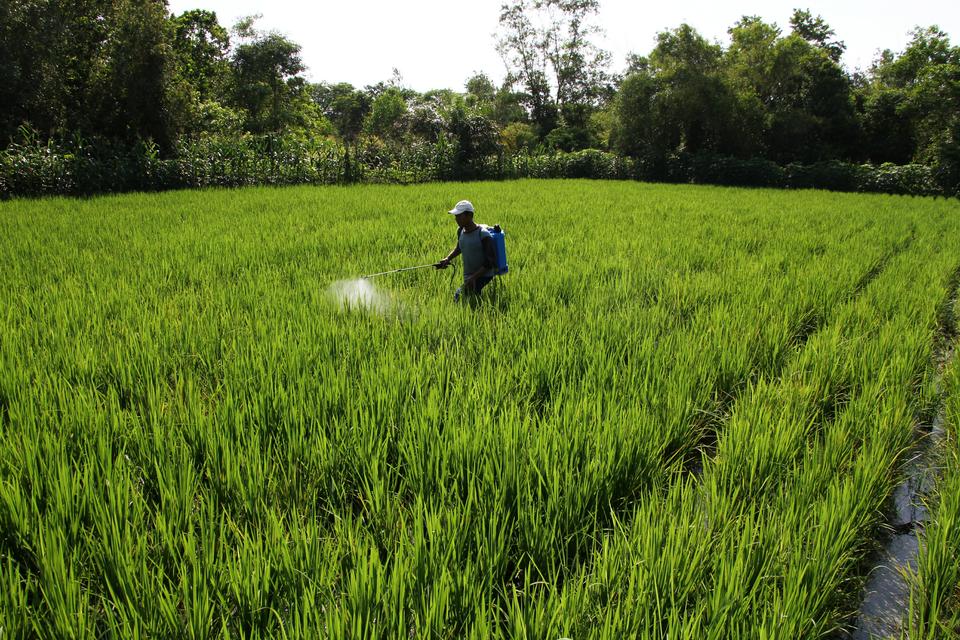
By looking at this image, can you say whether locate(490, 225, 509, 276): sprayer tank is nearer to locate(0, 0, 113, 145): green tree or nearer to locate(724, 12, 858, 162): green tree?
locate(0, 0, 113, 145): green tree

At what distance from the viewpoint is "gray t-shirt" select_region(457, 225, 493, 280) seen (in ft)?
11.3

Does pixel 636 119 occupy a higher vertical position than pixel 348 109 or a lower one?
lower

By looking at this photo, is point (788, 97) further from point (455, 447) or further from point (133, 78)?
point (455, 447)

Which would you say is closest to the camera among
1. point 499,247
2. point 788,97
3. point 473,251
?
point 499,247

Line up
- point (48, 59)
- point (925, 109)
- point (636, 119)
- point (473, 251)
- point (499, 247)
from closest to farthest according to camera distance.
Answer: point (499, 247) < point (473, 251) < point (48, 59) < point (925, 109) < point (636, 119)

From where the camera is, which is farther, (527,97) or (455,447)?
(527,97)

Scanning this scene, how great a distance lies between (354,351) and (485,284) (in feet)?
5.05

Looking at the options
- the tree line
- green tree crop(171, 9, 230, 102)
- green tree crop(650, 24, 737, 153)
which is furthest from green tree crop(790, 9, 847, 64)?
green tree crop(171, 9, 230, 102)

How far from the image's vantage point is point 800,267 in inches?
174

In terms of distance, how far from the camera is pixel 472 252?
3.52 meters

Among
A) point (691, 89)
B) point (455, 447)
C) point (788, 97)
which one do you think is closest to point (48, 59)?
point (455, 447)

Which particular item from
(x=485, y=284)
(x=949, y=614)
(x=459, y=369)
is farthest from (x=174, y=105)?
(x=949, y=614)

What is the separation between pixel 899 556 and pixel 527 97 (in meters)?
35.4

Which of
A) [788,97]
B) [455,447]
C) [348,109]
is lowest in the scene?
[455,447]
